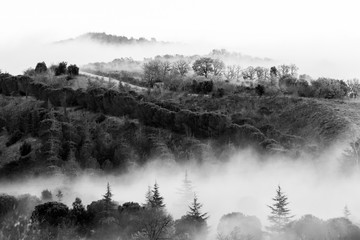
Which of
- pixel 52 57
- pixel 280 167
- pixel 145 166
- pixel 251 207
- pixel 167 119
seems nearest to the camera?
pixel 251 207

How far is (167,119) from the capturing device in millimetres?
90000

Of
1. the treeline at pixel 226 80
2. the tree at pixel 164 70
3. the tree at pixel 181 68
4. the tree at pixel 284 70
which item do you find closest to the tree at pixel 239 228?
the treeline at pixel 226 80

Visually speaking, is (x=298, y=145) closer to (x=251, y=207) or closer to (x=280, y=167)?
(x=280, y=167)

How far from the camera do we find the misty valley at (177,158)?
176 ft

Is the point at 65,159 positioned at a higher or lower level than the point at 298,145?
lower

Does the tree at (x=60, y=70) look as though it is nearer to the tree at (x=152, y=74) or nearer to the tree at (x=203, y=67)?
the tree at (x=152, y=74)

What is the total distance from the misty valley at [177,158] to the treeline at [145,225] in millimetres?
151

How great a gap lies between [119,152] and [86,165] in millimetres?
5845

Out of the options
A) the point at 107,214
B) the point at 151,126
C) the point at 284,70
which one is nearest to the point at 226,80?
the point at 284,70

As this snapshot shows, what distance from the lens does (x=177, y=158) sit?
80.9 metres

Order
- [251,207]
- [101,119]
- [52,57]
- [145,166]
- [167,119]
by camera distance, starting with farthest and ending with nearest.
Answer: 1. [52,57]
2. [101,119]
3. [167,119]
4. [145,166]
5. [251,207]

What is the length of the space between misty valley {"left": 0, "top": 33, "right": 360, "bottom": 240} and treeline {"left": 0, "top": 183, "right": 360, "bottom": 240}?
151mm

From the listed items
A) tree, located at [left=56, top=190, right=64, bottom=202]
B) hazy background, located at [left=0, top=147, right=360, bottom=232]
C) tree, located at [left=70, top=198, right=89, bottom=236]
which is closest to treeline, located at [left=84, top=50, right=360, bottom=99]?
hazy background, located at [left=0, top=147, right=360, bottom=232]

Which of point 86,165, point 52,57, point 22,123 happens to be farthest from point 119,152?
point 52,57
